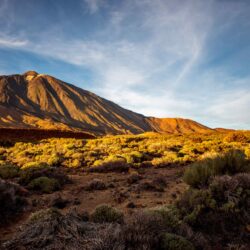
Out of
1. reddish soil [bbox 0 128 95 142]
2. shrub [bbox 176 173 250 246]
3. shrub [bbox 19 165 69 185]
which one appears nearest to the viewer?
shrub [bbox 176 173 250 246]

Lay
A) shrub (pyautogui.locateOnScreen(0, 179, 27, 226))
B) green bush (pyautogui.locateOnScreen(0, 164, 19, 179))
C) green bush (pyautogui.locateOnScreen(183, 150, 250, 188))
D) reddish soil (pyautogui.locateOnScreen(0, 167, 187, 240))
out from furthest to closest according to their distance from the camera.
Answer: green bush (pyautogui.locateOnScreen(0, 164, 19, 179)) → reddish soil (pyautogui.locateOnScreen(0, 167, 187, 240)) → green bush (pyautogui.locateOnScreen(183, 150, 250, 188)) → shrub (pyautogui.locateOnScreen(0, 179, 27, 226))

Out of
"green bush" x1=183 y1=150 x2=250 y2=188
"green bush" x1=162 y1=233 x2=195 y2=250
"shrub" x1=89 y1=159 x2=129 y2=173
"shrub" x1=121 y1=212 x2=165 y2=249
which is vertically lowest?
"shrub" x1=89 y1=159 x2=129 y2=173

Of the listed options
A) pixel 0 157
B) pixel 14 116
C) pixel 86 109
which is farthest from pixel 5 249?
pixel 86 109

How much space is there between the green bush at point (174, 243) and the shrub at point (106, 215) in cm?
114

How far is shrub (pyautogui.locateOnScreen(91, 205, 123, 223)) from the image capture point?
4.55 meters

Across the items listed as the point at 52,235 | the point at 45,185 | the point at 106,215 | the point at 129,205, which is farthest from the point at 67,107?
the point at 52,235

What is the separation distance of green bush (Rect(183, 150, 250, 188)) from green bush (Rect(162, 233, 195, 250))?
3.22 metres

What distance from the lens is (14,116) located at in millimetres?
74688

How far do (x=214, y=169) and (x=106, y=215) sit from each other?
13.5 feet

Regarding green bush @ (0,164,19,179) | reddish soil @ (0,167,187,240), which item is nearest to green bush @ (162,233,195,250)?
reddish soil @ (0,167,187,240)

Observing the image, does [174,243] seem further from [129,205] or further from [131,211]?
[129,205]

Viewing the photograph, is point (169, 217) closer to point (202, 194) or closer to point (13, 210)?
point (202, 194)

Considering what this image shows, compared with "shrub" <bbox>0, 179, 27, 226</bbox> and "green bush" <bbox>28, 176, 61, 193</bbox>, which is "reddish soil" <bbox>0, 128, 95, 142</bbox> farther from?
"shrub" <bbox>0, 179, 27, 226</bbox>

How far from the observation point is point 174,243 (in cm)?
342
